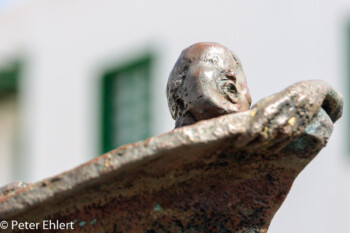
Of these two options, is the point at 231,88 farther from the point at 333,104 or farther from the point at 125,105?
the point at 125,105

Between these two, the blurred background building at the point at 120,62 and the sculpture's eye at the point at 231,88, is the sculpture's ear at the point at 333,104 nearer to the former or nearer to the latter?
the sculpture's eye at the point at 231,88

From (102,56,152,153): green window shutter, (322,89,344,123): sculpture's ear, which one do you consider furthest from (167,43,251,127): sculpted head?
(102,56,152,153): green window shutter

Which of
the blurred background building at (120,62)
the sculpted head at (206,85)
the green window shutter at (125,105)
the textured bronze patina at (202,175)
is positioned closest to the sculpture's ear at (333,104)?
the textured bronze patina at (202,175)

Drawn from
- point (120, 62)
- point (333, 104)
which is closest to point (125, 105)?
point (120, 62)

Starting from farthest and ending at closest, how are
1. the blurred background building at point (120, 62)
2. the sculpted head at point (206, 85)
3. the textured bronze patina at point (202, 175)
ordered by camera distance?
the blurred background building at point (120, 62)
the sculpted head at point (206, 85)
the textured bronze patina at point (202, 175)

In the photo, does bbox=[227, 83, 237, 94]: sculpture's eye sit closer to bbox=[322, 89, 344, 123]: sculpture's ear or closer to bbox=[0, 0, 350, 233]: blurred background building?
bbox=[322, 89, 344, 123]: sculpture's ear

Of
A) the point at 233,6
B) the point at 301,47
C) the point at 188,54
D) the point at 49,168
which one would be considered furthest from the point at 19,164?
the point at 188,54

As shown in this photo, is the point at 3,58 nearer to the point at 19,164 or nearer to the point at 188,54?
the point at 19,164
